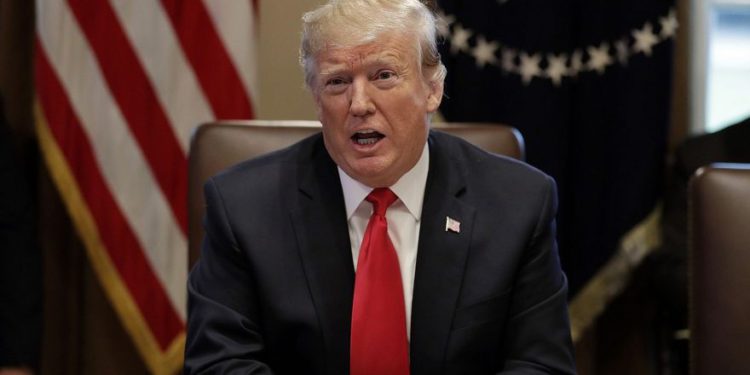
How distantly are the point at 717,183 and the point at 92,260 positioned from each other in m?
2.13

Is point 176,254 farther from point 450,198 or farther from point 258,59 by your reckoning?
point 450,198

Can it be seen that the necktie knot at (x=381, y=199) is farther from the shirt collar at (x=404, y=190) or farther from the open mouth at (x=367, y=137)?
the open mouth at (x=367, y=137)

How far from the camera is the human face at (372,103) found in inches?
A: 76.2

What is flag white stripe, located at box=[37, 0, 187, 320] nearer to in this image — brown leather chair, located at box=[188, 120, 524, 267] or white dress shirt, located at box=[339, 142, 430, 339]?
brown leather chair, located at box=[188, 120, 524, 267]

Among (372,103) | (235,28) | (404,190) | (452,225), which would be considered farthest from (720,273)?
(235,28)

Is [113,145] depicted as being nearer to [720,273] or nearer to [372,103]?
[372,103]

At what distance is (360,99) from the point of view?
1.93 m

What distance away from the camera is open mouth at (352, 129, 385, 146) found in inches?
78.0

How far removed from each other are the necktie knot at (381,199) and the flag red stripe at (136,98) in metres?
1.37

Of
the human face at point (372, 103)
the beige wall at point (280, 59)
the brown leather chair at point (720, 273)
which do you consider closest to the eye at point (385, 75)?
the human face at point (372, 103)

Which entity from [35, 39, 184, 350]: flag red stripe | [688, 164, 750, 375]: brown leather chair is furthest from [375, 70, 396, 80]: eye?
[35, 39, 184, 350]: flag red stripe

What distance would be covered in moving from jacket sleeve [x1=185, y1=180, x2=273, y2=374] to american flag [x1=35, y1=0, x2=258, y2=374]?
1.27 meters

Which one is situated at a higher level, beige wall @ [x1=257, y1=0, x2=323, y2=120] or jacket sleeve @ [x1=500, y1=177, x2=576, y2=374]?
beige wall @ [x1=257, y1=0, x2=323, y2=120]

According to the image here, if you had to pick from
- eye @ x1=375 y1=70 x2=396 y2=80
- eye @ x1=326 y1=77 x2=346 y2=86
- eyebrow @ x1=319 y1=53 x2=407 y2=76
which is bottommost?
eye @ x1=326 y1=77 x2=346 y2=86
